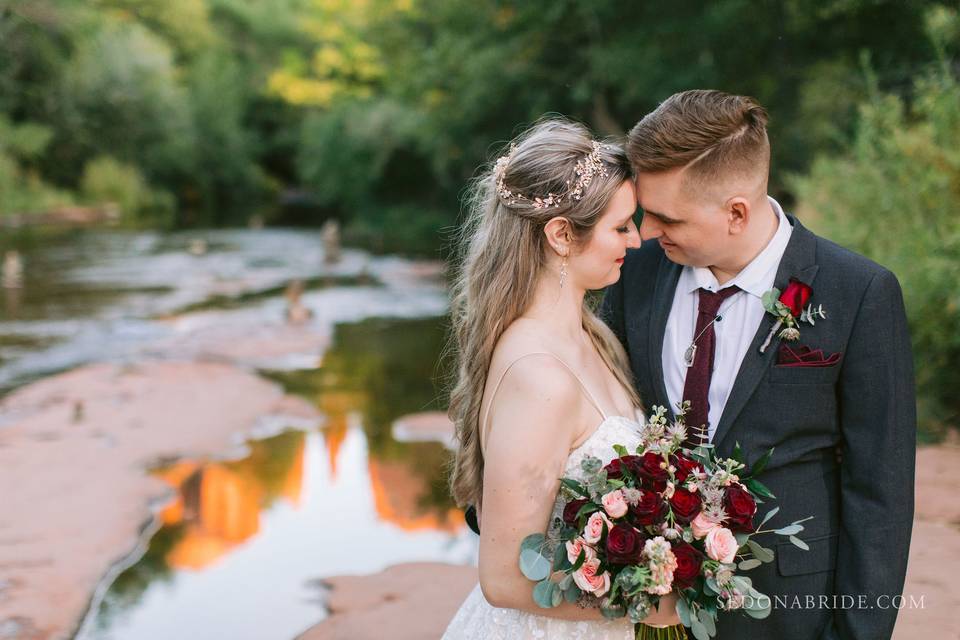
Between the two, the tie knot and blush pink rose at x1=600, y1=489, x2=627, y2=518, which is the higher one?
the tie knot

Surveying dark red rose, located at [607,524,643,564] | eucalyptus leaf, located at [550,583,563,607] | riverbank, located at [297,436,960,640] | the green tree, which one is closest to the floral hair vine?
dark red rose, located at [607,524,643,564]

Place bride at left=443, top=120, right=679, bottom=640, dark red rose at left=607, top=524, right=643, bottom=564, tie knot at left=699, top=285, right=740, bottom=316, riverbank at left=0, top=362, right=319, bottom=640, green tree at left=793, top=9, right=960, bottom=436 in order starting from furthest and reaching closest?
green tree at left=793, top=9, right=960, bottom=436
riverbank at left=0, top=362, right=319, bottom=640
tie knot at left=699, top=285, right=740, bottom=316
bride at left=443, top=120, right=679, bottom=640
dark red rose at left=607, top=524, right=643, bottom=564

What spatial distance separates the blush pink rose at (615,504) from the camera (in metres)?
2.09

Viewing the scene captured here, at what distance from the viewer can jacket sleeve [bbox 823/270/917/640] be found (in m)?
2.29

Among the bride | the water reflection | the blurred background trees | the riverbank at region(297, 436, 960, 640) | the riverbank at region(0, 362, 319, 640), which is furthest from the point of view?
the blurred background trees

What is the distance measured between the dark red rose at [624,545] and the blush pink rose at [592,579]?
5 centimetres

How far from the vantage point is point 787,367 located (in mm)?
2377

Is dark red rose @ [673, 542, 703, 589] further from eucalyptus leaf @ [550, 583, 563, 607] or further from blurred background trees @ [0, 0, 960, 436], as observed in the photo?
blurred background trees @ [0, 0, 960, 436]

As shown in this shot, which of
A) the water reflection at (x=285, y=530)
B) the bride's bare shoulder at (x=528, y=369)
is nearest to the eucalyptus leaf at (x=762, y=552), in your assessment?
the bride's bare shoulder at (x=528, y=369)

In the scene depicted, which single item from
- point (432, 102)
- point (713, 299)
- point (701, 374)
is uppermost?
point (432, 102)

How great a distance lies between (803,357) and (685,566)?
66cm

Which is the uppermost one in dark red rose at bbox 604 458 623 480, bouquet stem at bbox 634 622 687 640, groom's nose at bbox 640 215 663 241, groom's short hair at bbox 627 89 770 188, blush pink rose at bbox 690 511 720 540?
groom's short hair at bbox 627 89 770 188

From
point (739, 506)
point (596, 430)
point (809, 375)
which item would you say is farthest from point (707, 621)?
point (809, 375)

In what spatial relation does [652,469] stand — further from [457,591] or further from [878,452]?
[457,591]
